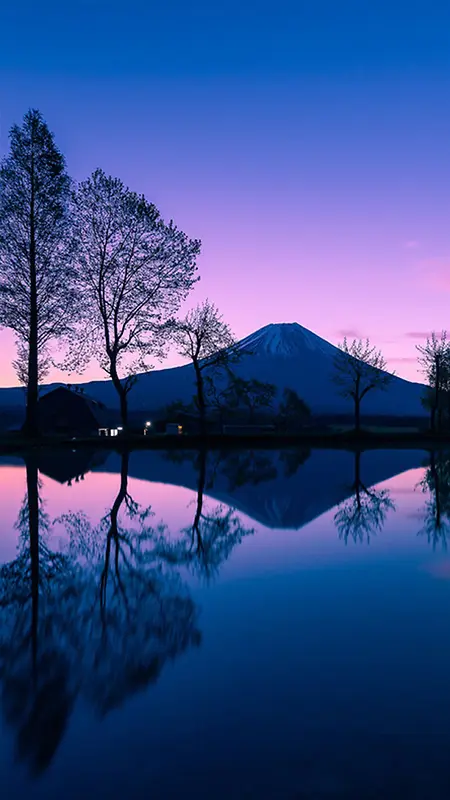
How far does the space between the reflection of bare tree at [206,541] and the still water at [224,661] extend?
7cm

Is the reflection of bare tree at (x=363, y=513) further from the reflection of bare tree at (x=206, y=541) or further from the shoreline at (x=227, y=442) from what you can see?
the shoreline at (x=227, y=442)

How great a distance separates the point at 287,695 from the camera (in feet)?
14.6

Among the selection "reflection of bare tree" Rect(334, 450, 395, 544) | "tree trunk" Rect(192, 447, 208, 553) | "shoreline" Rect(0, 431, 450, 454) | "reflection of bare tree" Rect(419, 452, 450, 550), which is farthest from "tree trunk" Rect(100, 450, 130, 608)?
"shoreline" Rect(0, 431, 450, 454)

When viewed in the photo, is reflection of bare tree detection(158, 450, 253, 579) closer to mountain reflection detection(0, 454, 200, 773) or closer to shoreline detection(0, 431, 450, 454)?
mountain reflection detection(0, 454, 200, 773)

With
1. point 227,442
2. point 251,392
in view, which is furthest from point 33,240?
point 251,392

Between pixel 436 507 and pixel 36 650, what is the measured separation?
11.3 meters

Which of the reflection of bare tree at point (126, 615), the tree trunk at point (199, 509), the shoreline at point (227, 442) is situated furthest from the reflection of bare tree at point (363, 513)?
the shoreline at point (227, 442)

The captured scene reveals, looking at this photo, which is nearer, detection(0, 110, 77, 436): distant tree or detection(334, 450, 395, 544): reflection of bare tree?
detection(334, 450, 395, 544): reflection of bare tree

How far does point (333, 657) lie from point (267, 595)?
210 centimetres

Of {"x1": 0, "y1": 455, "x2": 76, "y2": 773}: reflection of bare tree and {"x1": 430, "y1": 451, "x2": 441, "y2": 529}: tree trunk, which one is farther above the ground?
{"x1": 430, "y1": 451, "x2": 441, "y2": 529}: tree trunk

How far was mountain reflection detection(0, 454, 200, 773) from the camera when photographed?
4.45 meters

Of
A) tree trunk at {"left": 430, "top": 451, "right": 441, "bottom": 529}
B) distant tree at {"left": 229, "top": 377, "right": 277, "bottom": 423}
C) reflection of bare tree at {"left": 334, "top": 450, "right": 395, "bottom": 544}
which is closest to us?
reflection of bare tree at {"left": 334, "top": 450, "right": 395, "bottom": 544}

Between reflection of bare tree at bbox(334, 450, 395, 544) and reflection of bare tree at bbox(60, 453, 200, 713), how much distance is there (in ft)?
12.1

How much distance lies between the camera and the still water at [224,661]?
3578 millimetres
